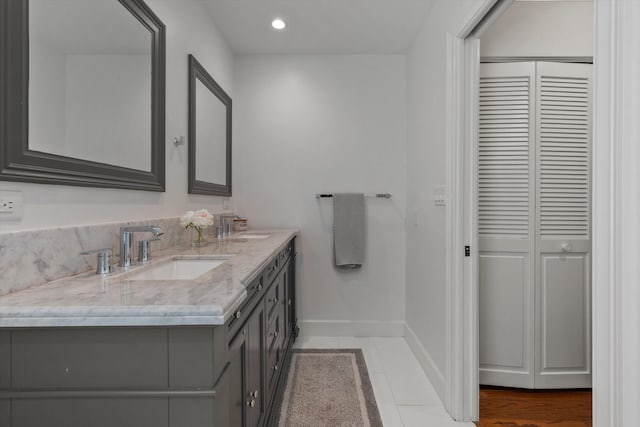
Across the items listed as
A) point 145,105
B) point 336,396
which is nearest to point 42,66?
point 145,105

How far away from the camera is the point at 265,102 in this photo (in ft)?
9.53

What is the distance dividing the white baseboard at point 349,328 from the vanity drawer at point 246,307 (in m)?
1.62

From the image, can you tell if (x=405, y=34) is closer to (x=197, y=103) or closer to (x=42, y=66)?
(x=197, y=103)

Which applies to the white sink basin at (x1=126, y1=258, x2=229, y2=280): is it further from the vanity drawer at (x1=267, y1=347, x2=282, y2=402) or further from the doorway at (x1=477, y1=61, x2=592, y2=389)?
the doorway at (x1=477, y1=61, x2=592, y2=389)

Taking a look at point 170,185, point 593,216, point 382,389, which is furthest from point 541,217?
point 170,185

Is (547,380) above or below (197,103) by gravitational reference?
below

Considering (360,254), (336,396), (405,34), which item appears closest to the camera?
(336,396)

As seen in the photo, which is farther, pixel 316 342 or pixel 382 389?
pixel 316 342

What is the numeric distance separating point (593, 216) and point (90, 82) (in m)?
1.63

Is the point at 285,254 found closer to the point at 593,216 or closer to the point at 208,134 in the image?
the point at 208,134

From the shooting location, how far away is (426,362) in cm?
223

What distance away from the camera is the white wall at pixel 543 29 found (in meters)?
2.00

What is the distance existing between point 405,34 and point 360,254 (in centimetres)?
179

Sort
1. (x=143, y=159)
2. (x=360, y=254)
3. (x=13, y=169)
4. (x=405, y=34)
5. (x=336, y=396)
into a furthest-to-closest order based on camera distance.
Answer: (x=360, y=254), (x=405, y=34), (x=336, y=396), (x=143, y=159), (x=13, y=169)
